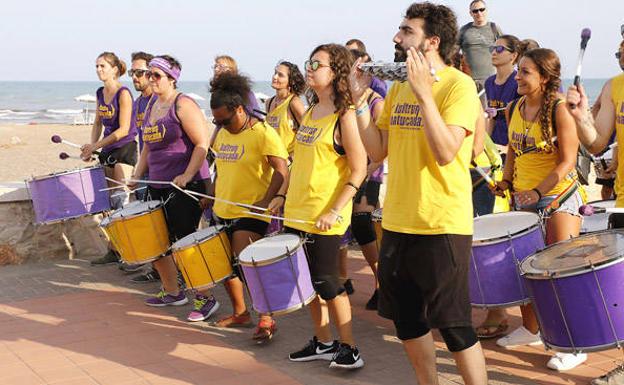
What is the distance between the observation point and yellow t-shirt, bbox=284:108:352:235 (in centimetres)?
503

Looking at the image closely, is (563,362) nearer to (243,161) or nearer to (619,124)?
(619,124)

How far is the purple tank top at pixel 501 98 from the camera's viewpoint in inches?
275

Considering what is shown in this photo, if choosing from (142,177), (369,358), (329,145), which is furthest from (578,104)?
(142,177)

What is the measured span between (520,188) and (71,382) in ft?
9.42

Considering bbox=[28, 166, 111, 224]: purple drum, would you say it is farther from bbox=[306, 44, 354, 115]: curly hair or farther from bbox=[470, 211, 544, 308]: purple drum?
bbox=[470, 211, 544, 308]: purple drum

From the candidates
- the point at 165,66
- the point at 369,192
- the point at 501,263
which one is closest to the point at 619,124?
the point at 501,263

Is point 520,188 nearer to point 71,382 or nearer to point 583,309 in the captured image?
point 583,309

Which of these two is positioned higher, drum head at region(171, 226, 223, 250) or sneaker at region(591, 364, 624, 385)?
drum head at region(171, 226, 223, 250)

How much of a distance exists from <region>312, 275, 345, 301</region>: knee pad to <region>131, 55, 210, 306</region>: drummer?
1.75 m

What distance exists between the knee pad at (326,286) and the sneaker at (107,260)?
370 centimetres

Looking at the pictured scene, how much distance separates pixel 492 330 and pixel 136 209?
109 inches

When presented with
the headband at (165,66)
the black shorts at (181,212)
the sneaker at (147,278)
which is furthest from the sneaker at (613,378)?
the sneaker at (147,278)

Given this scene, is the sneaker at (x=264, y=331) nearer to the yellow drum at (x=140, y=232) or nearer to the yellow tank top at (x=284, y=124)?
the yellow drum at (x=140, y=232)

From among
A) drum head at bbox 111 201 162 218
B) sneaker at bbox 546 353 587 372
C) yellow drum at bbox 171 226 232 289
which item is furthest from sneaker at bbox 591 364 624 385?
drum head at bbox 111 201 162 218
